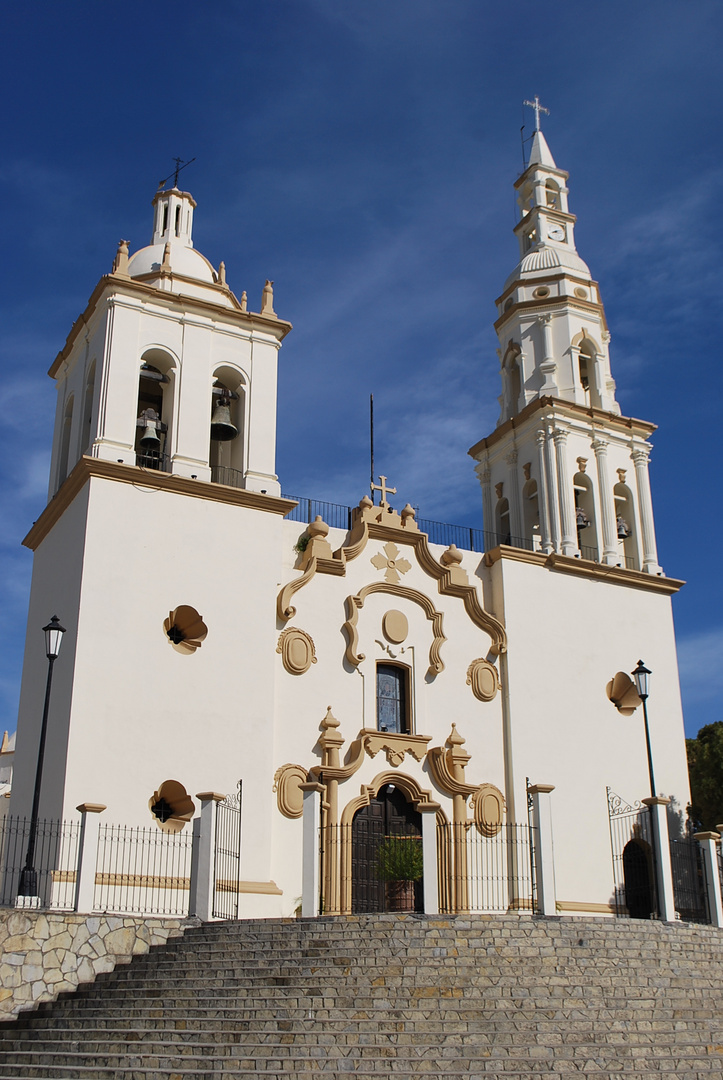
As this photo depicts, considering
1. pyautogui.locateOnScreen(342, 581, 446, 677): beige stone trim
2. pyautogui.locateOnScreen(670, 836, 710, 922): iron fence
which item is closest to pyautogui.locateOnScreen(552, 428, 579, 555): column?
pyautogui.locateOnScreen(342, 581, 446, 677): beige stone trim

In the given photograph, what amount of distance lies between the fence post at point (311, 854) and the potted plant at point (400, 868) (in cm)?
286

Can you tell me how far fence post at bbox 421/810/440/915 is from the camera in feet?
46.3

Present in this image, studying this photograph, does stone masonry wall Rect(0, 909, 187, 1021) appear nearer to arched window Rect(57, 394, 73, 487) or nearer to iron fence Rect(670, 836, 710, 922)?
arched window Rect(57, 394, 73, 487)

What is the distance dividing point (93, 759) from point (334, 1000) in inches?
270

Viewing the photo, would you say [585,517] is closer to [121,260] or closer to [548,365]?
[548,365]

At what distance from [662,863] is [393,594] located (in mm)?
7102

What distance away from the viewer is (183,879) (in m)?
17.0

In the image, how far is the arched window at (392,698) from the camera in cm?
2031

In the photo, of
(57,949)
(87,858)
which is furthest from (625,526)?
(57,949)

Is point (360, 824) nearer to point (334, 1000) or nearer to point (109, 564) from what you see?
point (109, 564)

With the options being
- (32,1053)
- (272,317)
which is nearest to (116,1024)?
(32,1053)

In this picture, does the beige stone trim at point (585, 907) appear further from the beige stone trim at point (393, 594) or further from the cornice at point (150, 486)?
the cornice at point (150, 486)

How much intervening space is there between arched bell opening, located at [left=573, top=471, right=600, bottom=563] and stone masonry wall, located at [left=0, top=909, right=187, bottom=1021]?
43.8 ft

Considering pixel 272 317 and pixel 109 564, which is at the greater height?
pixel 272 317
